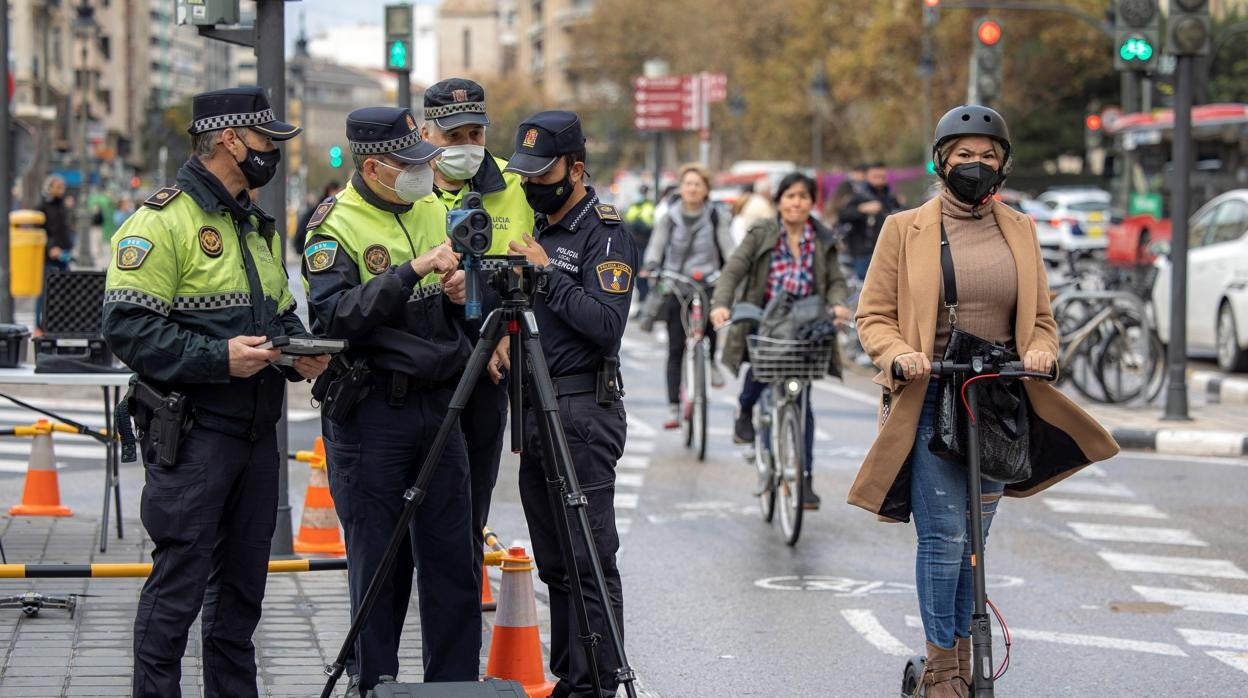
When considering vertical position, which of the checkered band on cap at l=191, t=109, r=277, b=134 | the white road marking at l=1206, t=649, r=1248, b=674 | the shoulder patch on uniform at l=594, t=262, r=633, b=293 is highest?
the checkered band on cap at l=191, t=109, r=277, b=134

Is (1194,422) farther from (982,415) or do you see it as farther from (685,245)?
(982,415)

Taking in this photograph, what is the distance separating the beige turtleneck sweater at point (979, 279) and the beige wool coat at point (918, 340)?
3 centimetres

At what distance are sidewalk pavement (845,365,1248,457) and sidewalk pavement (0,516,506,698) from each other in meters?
7.43

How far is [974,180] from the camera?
18.6ft

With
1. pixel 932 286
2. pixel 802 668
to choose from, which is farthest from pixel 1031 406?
pixel 802 668

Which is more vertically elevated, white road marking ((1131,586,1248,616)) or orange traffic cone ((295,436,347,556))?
orange traffic cone ((295,436,347,556))

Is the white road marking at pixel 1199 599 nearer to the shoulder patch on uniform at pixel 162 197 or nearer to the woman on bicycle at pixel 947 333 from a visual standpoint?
the woman on bicycle at pixel 947 333

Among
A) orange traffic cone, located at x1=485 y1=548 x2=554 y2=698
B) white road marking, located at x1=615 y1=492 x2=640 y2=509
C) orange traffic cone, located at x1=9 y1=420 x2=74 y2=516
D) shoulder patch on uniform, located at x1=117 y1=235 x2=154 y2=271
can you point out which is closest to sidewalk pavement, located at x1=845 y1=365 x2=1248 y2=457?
white road marking, located at x1=615 y1=492 x2=640 y2=509

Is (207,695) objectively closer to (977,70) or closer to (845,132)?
(977,70)

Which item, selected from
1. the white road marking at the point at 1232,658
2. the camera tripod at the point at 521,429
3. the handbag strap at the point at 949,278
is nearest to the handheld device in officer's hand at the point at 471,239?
the camera tripod at the point at 521,429

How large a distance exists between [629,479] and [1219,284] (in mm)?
9861

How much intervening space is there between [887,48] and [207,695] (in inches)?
2134

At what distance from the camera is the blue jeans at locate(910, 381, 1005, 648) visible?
229 inches

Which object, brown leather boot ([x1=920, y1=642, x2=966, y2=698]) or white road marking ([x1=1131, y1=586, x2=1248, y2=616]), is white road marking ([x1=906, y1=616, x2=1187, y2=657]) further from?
brown leather boot ([x1=920, y1=642, x2=966, y2=698])
